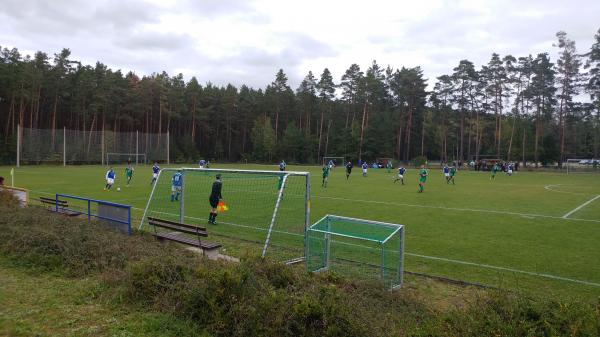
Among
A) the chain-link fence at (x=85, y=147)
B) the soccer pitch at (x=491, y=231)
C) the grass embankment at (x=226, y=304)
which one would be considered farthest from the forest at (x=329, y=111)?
the grass embankment at (x=226, y=304)

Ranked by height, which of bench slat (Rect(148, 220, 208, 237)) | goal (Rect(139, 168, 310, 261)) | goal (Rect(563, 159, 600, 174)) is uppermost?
goal (Rect(563, 159, 600, 174))

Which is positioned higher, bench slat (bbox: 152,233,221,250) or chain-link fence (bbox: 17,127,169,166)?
chain-link fence (bbox: 17,127,169,166)

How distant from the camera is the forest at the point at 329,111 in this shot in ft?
221

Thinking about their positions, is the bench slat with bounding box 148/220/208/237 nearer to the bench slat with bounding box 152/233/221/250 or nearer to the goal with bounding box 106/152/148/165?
the bench slat with bounding box 152/233/221/250

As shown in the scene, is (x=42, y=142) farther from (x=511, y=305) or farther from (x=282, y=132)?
(x=511, y=305)

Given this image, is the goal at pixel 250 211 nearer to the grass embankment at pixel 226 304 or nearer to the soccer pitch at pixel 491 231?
the soccer pitch at pixel 491 231

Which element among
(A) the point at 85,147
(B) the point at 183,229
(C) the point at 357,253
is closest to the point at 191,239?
(B) the point at 183,229

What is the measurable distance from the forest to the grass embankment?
65735 mm

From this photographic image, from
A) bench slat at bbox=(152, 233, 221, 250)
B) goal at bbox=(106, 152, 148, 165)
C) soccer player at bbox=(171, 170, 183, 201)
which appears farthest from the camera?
goal at bbox=(106, 152, 148, 165)

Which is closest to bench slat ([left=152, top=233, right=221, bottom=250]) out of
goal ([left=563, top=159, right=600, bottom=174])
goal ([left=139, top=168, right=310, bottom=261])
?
goal ([left=139, top=168, right=310, bottom=261])

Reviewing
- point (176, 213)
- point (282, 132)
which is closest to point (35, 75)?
point (282, 132)

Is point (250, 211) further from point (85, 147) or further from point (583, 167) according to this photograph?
point (583, 167)

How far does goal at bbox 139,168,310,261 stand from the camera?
1075 centimetres

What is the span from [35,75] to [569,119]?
291 ft
